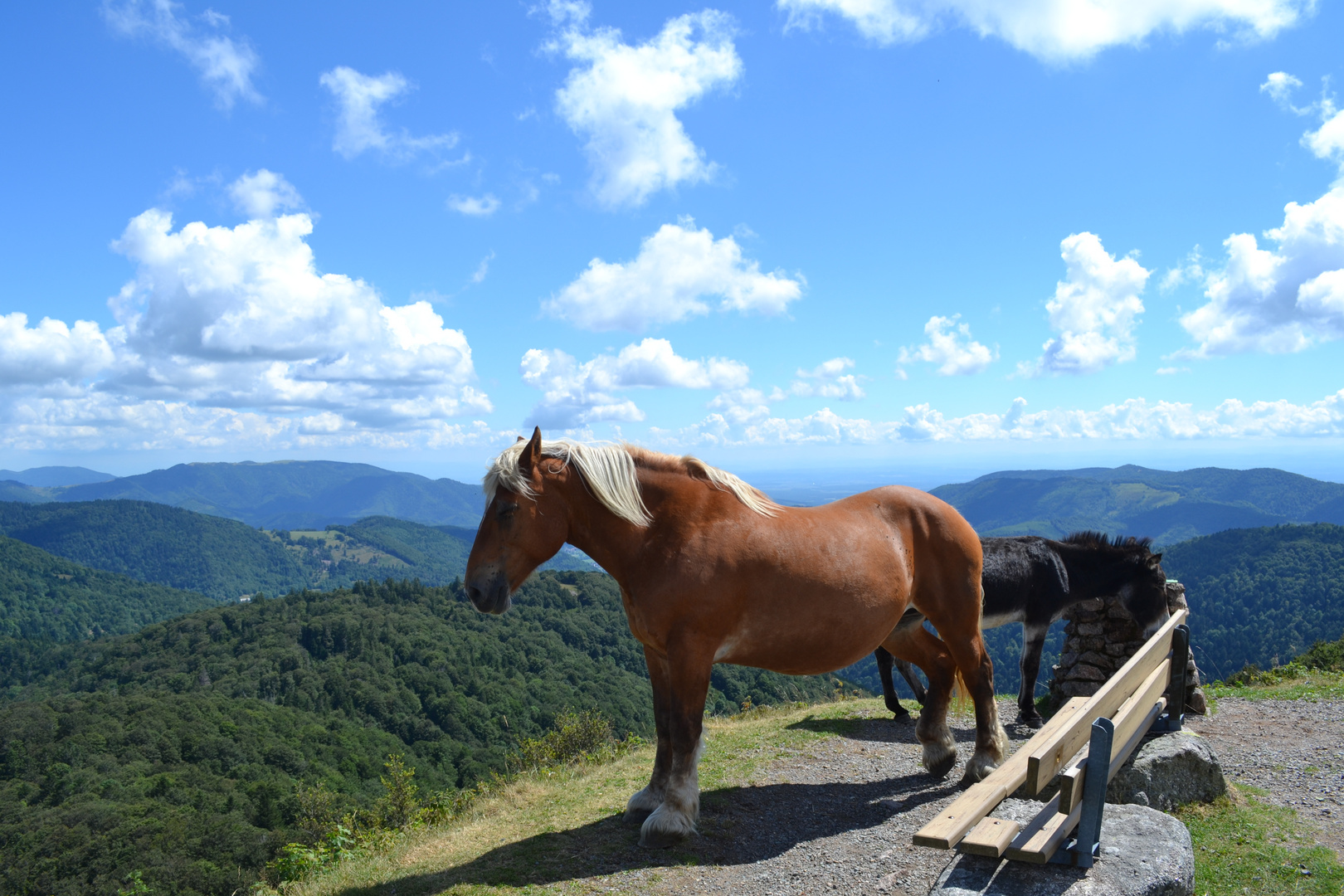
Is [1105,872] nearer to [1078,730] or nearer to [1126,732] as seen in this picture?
[1078,730]

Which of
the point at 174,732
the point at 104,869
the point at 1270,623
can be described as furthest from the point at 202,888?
the point at 1270,623

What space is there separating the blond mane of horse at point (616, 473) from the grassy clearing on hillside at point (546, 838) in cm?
247

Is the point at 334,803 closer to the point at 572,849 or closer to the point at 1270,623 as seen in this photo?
the point at 572,849

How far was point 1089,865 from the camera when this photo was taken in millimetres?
3555

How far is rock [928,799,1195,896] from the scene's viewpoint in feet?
11.1

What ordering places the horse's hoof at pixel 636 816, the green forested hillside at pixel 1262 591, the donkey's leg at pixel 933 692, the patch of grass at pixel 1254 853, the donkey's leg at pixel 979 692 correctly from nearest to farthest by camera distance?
1. the patch of grass at pixel 1254 853
2. the horse's hoof at pixel 636 816
3. the donkey's leg at pixel 979 692
4. the donkey's leg at pixel 933 692
5. the green forested hillside at pixel 1262 591

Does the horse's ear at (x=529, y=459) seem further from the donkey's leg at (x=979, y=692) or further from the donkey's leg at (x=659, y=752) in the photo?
the donkey's leg at (x=979, y=692)

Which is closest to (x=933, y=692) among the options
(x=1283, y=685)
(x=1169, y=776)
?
(x=1169, y=776)

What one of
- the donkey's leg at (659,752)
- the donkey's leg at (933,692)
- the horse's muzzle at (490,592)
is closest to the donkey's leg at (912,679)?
the donkey's leg at (933,692)

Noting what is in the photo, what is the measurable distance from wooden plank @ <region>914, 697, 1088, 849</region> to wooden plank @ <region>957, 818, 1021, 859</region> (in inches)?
1.5

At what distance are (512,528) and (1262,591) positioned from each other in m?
147

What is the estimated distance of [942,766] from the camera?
21.7ft

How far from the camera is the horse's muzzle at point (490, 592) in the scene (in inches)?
191

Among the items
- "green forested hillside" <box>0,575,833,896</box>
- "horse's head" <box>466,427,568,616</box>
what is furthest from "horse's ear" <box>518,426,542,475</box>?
"green forested hillside" <box>0,575,833,896</box>
